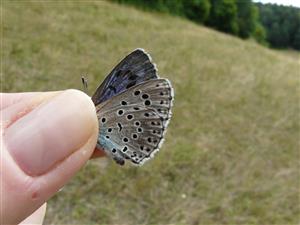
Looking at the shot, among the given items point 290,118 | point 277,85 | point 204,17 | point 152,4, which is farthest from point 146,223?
point 204,17

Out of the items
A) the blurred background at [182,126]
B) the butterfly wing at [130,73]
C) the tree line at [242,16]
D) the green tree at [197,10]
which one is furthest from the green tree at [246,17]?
the butterfly wing at [130,73]

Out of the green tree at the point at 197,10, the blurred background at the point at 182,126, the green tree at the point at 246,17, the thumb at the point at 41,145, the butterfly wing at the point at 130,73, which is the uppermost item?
the butterfly wing at the point at 130,73

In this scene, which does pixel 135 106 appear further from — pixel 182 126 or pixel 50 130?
pixel 182 126

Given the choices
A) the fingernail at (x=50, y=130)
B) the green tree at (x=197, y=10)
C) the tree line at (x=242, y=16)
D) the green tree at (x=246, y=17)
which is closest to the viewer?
the fingernail at (x=50, y=130)

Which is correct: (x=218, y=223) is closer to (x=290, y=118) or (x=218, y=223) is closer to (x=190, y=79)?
(x=290, y=118)

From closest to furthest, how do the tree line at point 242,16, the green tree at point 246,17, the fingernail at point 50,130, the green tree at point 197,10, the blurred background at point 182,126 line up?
1. the fingernail at point 50,130
2. the blurred background at point 182,126
3. the tree line at point 242,16
4. the green tree at point 197,10
5. the green tree at point 246,17

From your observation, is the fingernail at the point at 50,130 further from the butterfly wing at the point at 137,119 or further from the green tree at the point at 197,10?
the green tree at the point at 197,10

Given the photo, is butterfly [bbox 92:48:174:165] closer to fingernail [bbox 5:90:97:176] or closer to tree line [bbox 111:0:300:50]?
fingernail [bbox 5:90:97:176]
